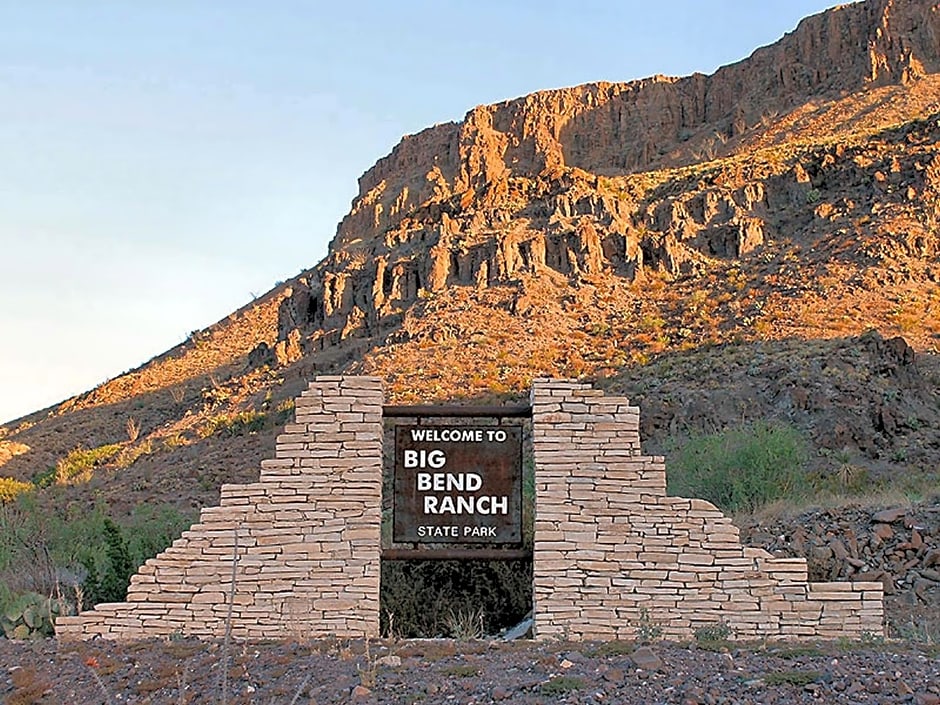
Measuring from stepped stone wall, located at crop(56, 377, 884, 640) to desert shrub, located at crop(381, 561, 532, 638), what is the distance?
11.2 feet

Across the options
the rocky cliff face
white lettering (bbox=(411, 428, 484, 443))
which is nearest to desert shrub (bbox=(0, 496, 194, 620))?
white lettering (bbox=(411, 428, 484, 443))

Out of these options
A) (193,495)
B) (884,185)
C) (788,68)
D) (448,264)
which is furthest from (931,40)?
(193,495)

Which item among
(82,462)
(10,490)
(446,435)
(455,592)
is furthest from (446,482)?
(82,462)

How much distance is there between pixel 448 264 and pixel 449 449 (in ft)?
115

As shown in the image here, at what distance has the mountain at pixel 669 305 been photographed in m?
31.9

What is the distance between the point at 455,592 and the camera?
1489cm

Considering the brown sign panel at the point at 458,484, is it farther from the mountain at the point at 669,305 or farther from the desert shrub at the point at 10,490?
the desert shrub at the point at 10,490

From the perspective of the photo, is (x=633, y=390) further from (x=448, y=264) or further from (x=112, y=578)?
(x=112, y=578)

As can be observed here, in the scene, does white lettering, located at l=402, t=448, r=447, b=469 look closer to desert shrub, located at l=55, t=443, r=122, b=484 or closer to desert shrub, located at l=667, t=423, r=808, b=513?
desert shrub, located at l=667, t=423, r=808, b=513

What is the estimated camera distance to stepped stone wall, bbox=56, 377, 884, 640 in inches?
426

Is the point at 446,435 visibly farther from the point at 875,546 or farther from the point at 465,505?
the point at 875,546

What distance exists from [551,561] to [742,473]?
34.3 feet

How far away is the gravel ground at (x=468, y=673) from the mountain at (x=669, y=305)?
17410 mm

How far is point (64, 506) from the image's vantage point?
1329 inches
